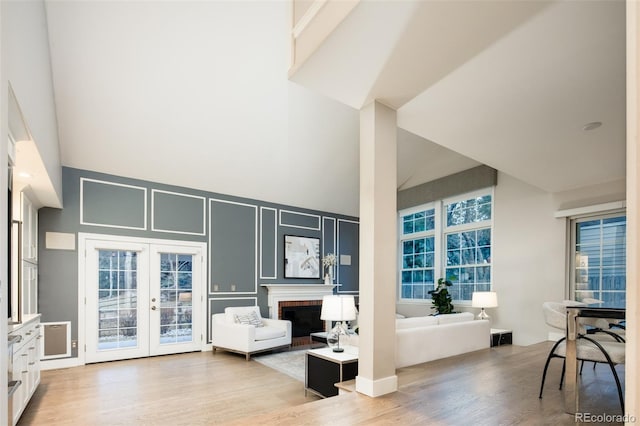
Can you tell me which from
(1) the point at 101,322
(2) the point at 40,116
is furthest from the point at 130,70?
(1) the point at 101,322

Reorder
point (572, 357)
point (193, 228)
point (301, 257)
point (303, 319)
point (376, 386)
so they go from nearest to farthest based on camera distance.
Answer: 1. point (572, 357)
2. point (376, 386)
3. point (193, 228)
4. point (303, 319)
5. point (301, 257)

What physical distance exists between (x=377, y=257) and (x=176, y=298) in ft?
15.2

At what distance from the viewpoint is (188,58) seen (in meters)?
4.60

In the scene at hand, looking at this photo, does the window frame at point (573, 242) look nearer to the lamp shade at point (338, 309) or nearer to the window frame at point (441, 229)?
the window frame at point (441, 229)

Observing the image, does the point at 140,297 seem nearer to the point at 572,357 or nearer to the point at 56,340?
the point at 56,340

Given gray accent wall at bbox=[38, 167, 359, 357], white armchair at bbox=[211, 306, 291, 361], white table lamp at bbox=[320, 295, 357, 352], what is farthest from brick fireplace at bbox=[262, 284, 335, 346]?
white table lamp at bbox=[320, 295, 357, 352]

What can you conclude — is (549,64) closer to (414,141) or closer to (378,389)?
(378,389)

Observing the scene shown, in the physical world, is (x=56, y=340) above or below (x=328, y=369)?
below

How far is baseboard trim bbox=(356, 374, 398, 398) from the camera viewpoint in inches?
115

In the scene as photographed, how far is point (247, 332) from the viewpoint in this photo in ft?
19.6

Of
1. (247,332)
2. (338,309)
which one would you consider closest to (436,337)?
(338,309)

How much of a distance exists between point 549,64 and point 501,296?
15.3 feet

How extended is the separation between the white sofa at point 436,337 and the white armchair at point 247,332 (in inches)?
109

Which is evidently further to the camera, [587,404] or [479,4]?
[587,404]
